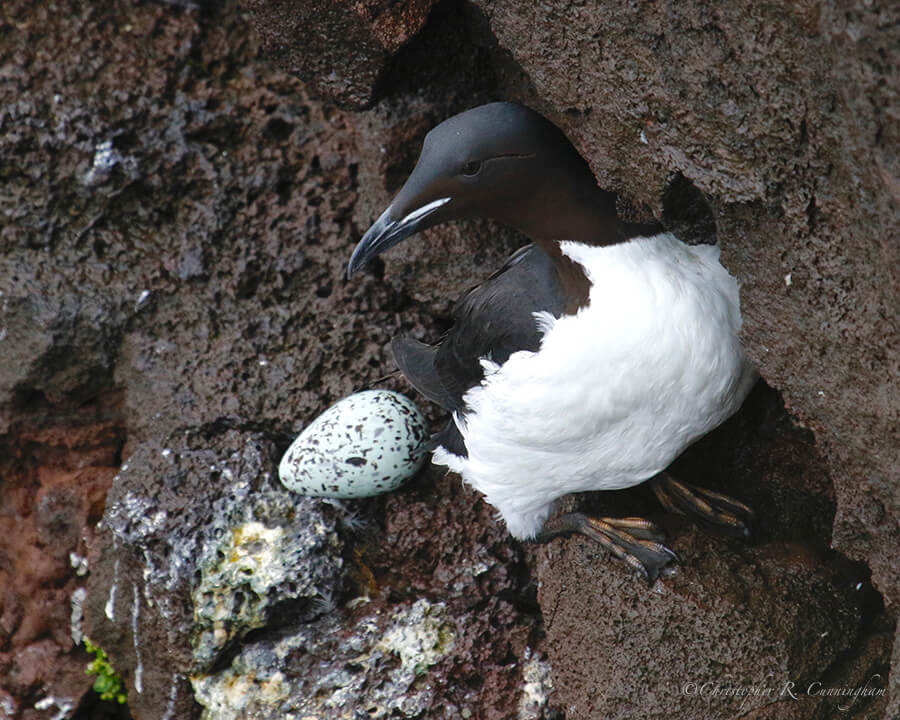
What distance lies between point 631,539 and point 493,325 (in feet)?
2.30

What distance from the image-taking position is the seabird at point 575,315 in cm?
260

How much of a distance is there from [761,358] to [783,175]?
0.45 meters

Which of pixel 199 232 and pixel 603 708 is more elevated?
pixel 199 232

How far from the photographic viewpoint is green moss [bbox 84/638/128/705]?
4.20 meters

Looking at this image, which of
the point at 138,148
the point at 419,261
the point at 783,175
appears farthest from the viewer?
the point at 138,148

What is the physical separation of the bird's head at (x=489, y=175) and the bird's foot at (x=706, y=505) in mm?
973

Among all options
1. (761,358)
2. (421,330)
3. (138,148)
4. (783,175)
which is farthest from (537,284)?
(138,148)

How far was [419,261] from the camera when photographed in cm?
378

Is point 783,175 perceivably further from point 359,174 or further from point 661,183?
point 359,174

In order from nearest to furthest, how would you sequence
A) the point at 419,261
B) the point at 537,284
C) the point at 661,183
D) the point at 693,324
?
the point at 661,183
the point at 693,324
the point at 537,284
the point at 419,261

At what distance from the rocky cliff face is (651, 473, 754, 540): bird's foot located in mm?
54

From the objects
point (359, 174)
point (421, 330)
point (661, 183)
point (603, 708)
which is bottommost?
point (603, 708)

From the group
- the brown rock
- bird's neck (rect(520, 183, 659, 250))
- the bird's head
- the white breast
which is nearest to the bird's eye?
the bird's head

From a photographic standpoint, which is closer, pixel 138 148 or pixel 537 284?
pixel 537 284
